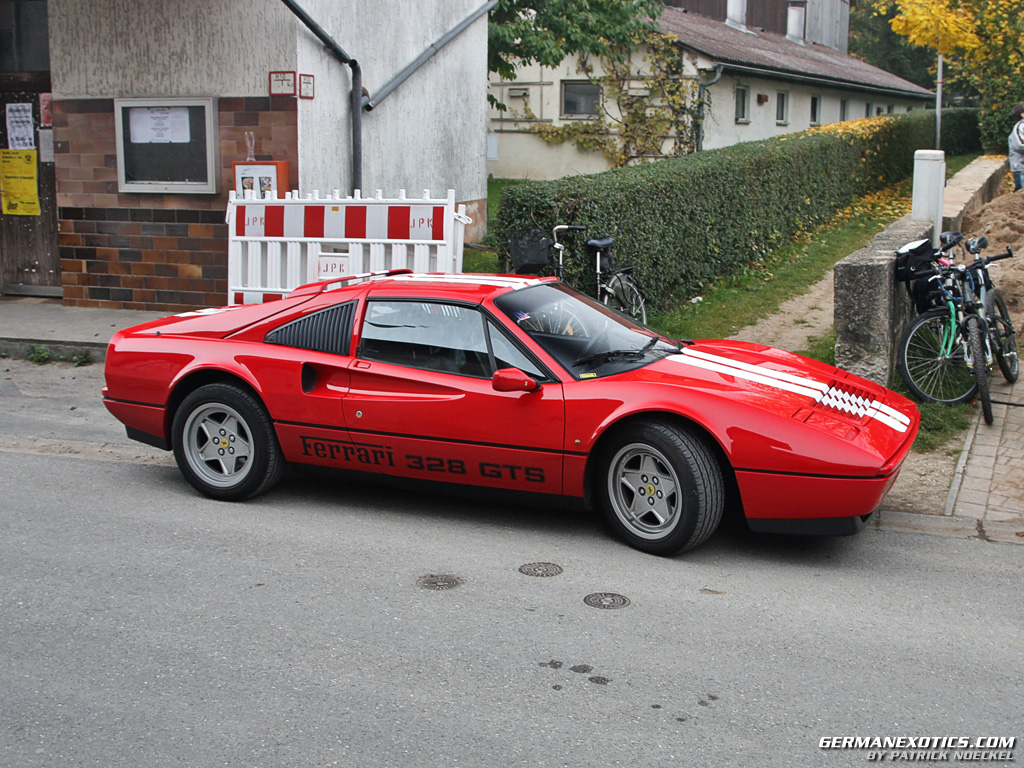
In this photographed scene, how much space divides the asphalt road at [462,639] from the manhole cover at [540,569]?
0.05m

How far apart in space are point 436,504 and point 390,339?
101 centimetres

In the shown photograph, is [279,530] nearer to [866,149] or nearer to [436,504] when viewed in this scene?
[436,504]

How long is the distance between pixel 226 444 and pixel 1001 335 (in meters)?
5.91

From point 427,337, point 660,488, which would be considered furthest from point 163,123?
point 660,488

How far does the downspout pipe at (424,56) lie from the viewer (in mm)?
12195

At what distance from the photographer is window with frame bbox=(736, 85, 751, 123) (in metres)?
26.1

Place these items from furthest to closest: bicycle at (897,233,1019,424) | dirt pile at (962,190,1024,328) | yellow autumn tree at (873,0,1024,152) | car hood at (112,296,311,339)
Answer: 1. yellow autumn tree at (873,0,1024,152)
2. dirt pile at (962,190,1024,328)
3. bicycle at (897,233,1019,424)
4. car hood at (112,296,311,339)

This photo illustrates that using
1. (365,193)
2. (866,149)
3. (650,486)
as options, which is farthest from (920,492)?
(866,149)

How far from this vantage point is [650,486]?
5.09 meters

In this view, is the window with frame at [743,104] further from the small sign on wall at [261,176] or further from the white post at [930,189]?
the small sign on wall at [261,176]

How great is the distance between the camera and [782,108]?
2948 centimetres

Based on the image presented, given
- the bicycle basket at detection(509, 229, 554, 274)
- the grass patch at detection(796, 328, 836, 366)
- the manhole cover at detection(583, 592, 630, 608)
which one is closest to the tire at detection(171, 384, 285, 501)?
the manhole cover at detection(583, 592, 630, 608)

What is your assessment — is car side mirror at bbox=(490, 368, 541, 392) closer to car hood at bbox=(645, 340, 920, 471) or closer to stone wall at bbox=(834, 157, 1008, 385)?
car hood at bbox=(645, 340, 920, 471)

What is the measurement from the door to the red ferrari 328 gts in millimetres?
6769
